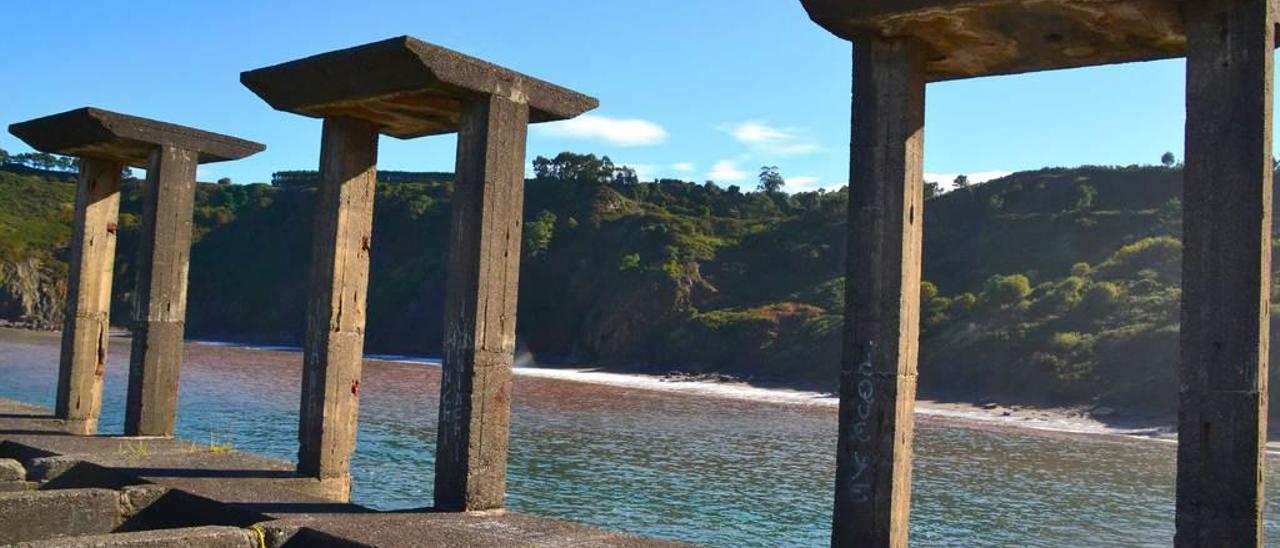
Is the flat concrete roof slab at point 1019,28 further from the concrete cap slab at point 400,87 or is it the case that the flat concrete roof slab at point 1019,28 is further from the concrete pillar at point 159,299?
the concrete pillar at point 159,299

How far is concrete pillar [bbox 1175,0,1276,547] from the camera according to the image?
4.84 metres

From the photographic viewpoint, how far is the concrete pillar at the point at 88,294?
10.5 metres

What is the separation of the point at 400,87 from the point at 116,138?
3617 mm

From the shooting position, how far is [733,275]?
5722cm

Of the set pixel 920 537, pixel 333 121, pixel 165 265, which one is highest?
pixel 333 121

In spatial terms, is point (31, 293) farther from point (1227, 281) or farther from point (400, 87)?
point (1227, 281)

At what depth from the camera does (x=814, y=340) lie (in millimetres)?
42750

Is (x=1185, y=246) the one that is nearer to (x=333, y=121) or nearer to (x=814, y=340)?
(x=333, y=121)

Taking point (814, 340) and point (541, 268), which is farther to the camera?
point (541, 268)

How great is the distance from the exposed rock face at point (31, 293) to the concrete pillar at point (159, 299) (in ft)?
204

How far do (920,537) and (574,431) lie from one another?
444 inches

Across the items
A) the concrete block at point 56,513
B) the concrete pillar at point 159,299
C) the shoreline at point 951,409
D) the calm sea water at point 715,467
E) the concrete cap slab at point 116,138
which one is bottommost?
the calm sea water at point 715,467

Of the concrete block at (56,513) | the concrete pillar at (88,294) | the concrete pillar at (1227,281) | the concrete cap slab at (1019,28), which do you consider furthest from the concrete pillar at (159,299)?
the concrete pillar at (1227,281)

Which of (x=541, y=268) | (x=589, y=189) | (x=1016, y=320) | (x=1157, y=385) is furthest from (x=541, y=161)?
(x=1157, y=385)
